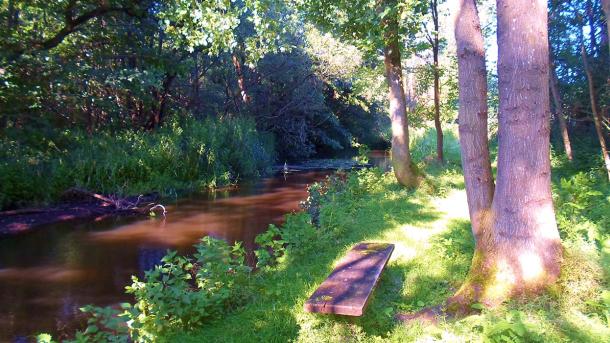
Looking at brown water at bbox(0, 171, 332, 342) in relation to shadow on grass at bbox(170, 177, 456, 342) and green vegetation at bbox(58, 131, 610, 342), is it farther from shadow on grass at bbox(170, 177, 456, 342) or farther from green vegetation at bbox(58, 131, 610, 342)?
shadow on grass at bbox(170, 177, 456, 342)

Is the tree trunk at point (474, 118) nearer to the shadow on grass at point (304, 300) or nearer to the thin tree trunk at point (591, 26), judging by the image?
the shadow on grass at point (304, 300)

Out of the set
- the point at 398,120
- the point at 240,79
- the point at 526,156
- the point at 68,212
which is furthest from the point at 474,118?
the point at 240,79

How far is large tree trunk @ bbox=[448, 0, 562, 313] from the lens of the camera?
3.79 metres

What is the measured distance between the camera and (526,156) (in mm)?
3809

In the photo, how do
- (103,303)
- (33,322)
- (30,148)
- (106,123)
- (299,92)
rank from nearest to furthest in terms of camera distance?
(33,322) → (103,303) → (30,148) → (106,123) → (299,92)

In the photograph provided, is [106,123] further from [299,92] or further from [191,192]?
[299,92]

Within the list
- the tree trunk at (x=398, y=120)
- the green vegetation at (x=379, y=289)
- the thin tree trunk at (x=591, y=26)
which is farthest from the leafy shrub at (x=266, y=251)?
the thin tree trunk at (x=591, y=26)

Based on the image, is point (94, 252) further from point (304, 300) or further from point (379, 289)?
point (379, 289)

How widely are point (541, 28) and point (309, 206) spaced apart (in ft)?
27.5

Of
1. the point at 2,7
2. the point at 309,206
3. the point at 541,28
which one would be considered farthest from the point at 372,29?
the point at 2,7

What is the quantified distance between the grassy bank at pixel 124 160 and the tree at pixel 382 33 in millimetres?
7657

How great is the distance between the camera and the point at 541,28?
379 cm

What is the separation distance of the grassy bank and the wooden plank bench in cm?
1016

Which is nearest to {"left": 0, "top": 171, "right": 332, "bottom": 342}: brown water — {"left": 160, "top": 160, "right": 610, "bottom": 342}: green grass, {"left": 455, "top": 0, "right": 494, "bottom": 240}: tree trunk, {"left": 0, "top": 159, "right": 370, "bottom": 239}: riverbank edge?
{"left": 0, "top": 159, "right": 370, "bottom": 239}: riverbank edge
